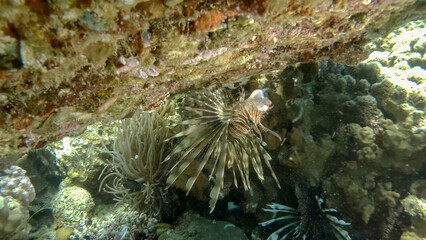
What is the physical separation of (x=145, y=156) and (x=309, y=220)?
111 inches

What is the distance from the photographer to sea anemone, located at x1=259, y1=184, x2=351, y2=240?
Result: 139 inches

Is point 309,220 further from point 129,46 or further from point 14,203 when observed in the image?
point 14,203

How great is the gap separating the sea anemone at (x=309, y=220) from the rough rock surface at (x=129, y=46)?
237 centimetres

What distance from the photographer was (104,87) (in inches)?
69.8

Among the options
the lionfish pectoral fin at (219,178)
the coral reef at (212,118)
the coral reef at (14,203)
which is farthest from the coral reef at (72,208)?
the lionfish pectoral fin at (219,178)

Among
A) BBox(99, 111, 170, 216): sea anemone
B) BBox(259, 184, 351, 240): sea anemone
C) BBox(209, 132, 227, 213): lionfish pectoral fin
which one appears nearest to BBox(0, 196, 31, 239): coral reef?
BBox(99, 111, 170, 216): sea anemone

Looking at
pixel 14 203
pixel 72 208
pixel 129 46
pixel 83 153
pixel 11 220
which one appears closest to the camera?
pixel 129 46

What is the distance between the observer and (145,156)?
11.7 feet

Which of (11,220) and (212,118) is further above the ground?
(212,118)

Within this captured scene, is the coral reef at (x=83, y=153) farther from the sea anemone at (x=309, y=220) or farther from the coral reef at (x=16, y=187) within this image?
the sea anemone at (x=309, y=220)

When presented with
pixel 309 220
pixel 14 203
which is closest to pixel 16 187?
pixel 14 203

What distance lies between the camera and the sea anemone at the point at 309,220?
11.6ft

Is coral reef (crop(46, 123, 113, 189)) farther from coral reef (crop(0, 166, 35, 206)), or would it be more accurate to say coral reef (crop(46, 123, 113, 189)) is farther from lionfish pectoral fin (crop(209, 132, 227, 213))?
lionfish pectoral fin (crop(209, 132, 227, 213))

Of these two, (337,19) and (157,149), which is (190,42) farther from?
(157,149)
